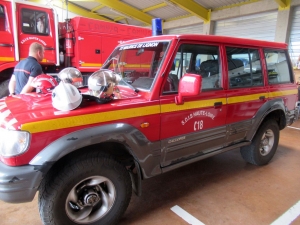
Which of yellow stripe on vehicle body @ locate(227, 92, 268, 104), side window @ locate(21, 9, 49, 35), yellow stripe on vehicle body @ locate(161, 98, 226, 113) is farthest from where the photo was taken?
side window @ locate(21, 9, 49, 35)

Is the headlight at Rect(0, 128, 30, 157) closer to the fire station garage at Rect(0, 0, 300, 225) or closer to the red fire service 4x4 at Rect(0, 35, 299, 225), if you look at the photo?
the red fire service 4x4 at Rect(0, 35, 299, 225)

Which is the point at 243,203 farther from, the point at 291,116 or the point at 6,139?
the point at 6,139

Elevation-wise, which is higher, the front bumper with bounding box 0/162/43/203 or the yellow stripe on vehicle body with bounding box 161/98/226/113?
the yellow stripe on vehicle body with bounding box 161/98/226/113

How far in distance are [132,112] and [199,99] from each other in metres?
0.80

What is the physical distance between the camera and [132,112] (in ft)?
6.32

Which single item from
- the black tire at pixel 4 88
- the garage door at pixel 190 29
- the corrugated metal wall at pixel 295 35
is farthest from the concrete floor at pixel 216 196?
the garage door at pixel 190 29

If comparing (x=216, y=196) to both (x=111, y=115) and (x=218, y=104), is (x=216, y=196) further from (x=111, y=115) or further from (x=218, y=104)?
(x=111, y=115)

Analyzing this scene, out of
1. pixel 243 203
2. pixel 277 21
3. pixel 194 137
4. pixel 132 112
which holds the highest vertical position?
pixel 277 21

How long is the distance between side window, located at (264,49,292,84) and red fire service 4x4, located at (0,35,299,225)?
29 millimetres

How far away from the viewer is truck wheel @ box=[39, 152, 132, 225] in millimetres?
1714

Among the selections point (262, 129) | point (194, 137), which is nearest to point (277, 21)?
point (262, 129)

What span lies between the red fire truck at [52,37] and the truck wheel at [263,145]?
4528 millimetres

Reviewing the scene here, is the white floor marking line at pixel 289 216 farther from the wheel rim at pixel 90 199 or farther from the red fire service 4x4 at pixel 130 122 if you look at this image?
the wheel rim at pixel 90 199

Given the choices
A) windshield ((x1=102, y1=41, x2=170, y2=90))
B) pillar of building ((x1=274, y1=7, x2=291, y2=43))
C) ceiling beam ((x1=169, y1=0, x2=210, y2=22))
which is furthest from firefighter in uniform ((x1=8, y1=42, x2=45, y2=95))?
pillar of building ((x1=274, y1=7, x2=291, y2=43))
